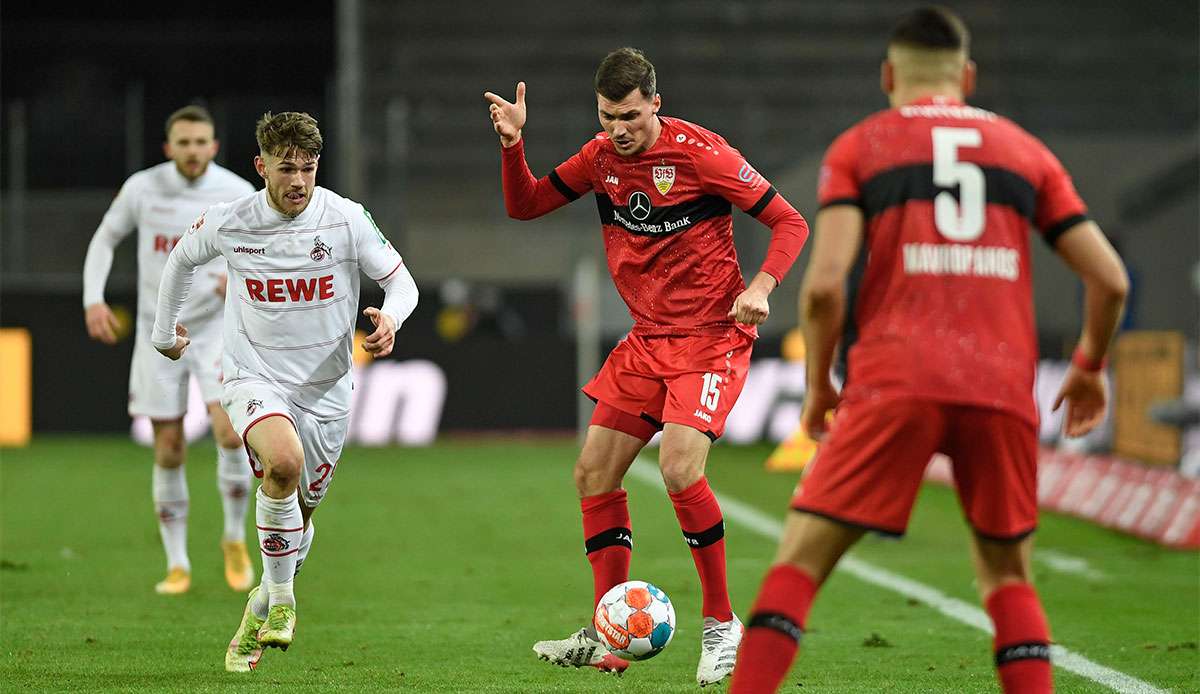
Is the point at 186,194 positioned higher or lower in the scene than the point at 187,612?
higher

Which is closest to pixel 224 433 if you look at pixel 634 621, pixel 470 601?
pixel 470 601

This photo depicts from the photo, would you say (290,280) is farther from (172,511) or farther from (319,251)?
(172,511)

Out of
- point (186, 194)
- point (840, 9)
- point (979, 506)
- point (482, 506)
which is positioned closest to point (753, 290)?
point (979, 506)

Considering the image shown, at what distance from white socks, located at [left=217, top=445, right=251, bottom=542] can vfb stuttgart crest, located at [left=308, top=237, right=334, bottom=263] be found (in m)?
2.72

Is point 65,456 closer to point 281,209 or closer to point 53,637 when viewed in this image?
point 53,637

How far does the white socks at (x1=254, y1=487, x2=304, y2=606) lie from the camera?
6180mm

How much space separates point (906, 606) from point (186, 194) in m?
4.07

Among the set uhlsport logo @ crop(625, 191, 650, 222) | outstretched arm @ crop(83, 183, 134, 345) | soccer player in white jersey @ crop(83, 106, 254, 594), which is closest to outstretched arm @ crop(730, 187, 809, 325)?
uhlsport logo @ crop(625, 191, 650, 222)

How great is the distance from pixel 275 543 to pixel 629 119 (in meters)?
1.99

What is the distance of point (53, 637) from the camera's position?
6.94 m

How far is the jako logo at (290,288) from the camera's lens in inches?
247

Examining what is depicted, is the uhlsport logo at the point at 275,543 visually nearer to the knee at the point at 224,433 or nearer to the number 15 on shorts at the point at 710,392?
the number 15 on shorts at the point at 710,392

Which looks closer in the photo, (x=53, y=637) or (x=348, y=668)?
(x=348, y=668)

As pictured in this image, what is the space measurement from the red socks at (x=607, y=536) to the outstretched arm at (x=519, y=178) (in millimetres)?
1103
